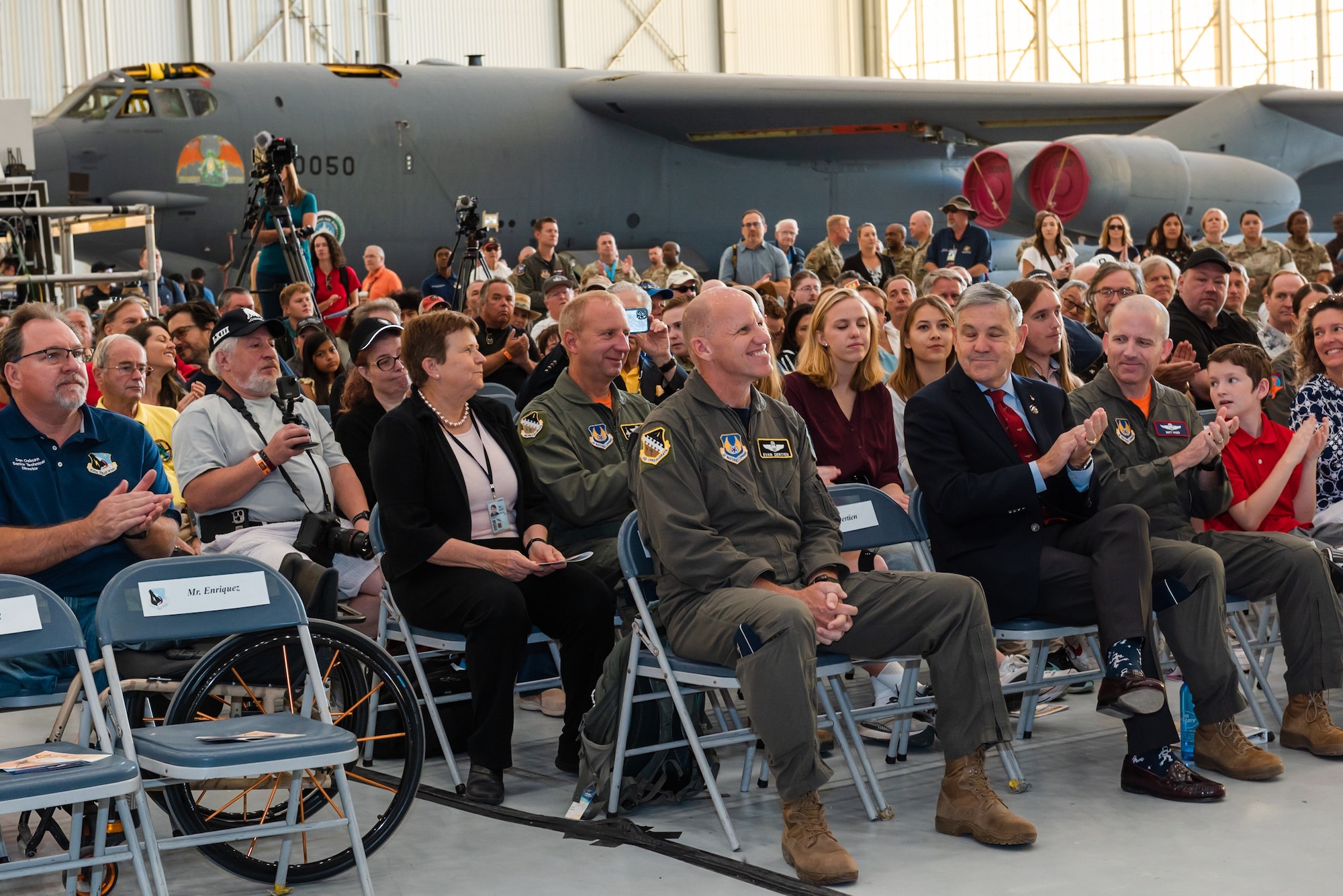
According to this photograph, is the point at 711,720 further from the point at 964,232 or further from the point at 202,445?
the point at 964,232

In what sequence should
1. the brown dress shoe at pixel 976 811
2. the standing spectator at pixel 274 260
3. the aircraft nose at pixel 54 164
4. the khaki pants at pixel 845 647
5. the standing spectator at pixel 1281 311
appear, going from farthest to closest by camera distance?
the aircraft nose at pixel 54 164
the standing spectator at pixel 274 260
the standing spectator at pixel 1281 311
the brown dress shoe at pixel 976 811
the khaki pants at pixel 845 647

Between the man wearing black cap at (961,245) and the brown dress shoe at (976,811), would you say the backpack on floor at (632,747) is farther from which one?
the man wearing black cap at (961,245)

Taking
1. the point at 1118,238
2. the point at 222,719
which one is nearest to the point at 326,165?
the point at 1118,238

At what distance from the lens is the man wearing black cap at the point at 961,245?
1106cm

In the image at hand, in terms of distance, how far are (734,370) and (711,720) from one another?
56.4 inches

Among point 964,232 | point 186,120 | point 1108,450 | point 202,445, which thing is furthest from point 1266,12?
point 202,445

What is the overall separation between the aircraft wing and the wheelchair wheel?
11009mm

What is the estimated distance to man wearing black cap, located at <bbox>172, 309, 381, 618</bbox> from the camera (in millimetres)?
4141

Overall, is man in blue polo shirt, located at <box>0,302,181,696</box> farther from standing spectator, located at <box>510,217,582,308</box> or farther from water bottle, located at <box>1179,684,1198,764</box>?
standing spectator, located at <box>510,217,582,308</box>

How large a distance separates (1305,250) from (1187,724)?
912cm

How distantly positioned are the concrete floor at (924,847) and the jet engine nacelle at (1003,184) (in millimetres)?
8755

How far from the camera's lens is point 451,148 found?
1330cm

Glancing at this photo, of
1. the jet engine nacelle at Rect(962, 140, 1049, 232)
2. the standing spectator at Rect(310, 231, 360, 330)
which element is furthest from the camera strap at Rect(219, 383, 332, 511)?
the jet engine nacelle at Rect(962, 140, 1049, 232)

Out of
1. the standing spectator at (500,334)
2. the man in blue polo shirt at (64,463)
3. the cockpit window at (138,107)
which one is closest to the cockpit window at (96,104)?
the cockpit window at (138,107)
